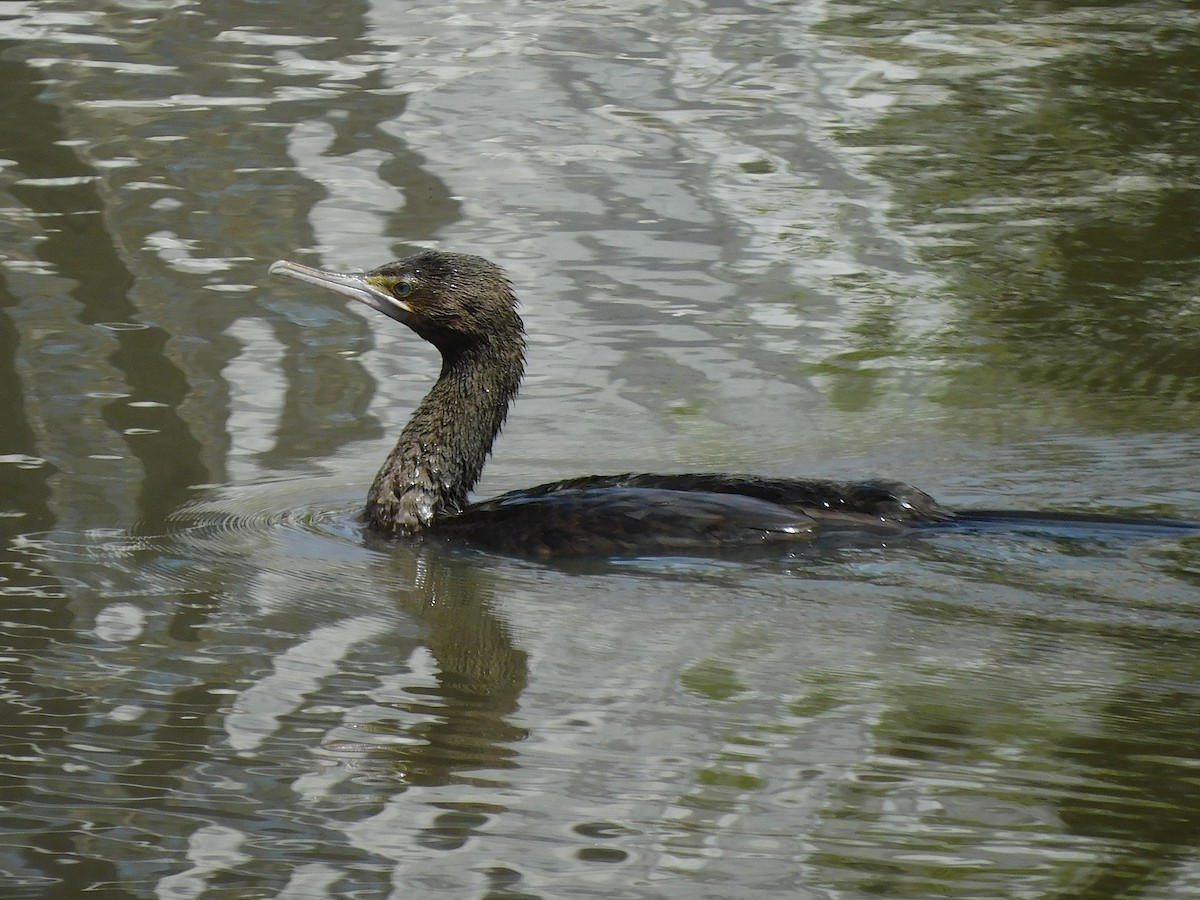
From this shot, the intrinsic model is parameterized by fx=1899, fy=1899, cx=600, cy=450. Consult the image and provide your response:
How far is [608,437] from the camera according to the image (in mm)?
8586

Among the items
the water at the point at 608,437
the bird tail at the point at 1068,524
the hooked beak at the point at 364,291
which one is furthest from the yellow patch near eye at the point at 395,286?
the bird tail at the point at 1068,524

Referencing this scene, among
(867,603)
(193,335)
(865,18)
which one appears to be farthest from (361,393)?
(865,18)

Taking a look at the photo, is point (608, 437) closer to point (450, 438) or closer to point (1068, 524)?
point (450, 438)

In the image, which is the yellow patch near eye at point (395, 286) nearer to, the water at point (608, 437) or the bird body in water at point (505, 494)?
the bird body in water at point (505, 494)

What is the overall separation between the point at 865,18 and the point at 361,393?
8.51 m

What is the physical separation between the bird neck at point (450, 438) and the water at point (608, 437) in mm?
289

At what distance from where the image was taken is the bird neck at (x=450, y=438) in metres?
7.67

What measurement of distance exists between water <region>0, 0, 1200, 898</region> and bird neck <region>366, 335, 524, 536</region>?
289 mm

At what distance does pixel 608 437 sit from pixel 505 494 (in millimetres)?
900

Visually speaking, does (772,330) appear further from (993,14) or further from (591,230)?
(993,14)

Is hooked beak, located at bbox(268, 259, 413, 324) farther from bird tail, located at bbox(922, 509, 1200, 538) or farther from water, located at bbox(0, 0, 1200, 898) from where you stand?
bird tail, located at bbox(922, 509, 1200, 538)

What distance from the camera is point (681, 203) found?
11789 millimetres

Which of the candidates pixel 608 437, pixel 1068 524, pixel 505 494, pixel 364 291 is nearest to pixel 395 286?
pixel 364 291

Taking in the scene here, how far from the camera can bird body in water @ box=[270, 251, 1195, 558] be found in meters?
7.14
